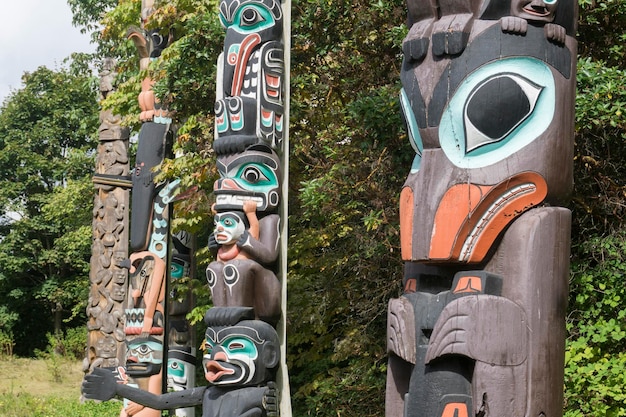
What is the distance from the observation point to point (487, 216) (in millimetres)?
4785

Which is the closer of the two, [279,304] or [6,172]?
[279,304]

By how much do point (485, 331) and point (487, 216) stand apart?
2.01 ft

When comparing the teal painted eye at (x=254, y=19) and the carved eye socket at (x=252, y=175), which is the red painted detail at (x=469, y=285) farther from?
the teal painted eye at (x=254, y=19)

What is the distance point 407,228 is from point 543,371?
3.39 ft

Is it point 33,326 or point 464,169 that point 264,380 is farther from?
A: point 33,326

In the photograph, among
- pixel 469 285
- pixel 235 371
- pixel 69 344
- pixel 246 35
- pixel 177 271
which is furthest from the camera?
pixel 69 344

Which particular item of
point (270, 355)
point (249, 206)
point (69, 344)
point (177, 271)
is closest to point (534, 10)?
point (249, 206)

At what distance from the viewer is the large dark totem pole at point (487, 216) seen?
459 cm

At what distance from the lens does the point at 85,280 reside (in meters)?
27.9

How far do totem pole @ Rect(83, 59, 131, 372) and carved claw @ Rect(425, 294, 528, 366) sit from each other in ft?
39.0

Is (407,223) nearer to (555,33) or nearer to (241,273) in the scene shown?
(555,33)

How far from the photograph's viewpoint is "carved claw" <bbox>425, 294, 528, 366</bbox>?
455 cm

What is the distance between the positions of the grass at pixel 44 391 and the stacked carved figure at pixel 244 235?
256 inches

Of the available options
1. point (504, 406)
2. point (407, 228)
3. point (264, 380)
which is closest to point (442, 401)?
point (504, 406)
